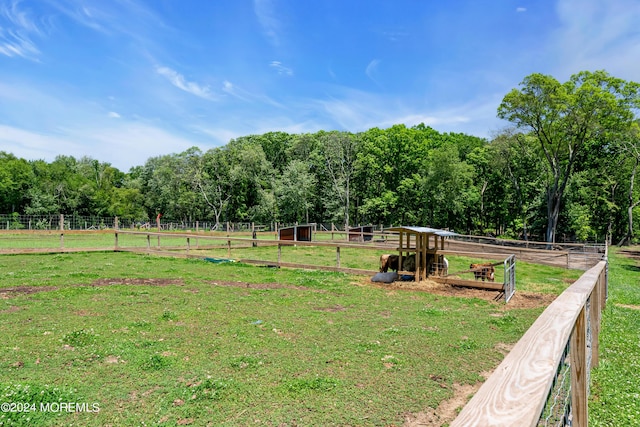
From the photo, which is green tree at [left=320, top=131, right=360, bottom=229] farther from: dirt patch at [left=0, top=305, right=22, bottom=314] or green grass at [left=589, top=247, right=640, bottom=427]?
dirt patch at [left=0, top=305, right=22, bottom=314]

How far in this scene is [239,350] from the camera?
5.87 meters

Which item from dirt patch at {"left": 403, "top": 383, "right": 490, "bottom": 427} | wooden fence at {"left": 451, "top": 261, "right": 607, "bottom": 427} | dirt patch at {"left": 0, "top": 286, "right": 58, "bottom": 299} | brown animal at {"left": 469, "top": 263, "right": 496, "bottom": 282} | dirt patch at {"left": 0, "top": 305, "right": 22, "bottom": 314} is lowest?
dirt patch at {"left": 403, "top": 383, "right": 490, "bottom": 427}

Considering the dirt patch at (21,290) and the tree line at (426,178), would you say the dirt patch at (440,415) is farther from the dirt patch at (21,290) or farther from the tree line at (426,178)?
the tree line at (426,178)

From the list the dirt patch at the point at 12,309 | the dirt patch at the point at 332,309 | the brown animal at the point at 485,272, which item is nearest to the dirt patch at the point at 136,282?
the dirt patch at the point at 12,309

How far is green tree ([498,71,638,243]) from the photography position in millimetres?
28844

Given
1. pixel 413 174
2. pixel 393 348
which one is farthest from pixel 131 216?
→ pixel 393 348

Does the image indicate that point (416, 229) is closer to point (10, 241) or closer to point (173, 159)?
point (10, 241)

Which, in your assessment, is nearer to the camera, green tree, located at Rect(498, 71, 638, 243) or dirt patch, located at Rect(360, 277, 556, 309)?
dirt patch, located at Rect(360, 277, 556, 309)

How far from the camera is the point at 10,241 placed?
2620 cm

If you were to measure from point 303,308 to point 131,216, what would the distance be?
65228 mm

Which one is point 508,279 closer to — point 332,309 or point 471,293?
point 471,293

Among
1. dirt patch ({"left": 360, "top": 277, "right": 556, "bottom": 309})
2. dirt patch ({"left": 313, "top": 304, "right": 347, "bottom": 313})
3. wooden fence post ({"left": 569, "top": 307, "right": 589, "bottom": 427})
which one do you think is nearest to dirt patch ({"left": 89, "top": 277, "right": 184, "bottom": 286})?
dirt patch ({"left": 313, "top": 304, "right": 347, "bottom": 313})

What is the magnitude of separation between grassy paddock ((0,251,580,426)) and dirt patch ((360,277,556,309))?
672 mm

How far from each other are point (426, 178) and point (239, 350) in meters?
42.4
